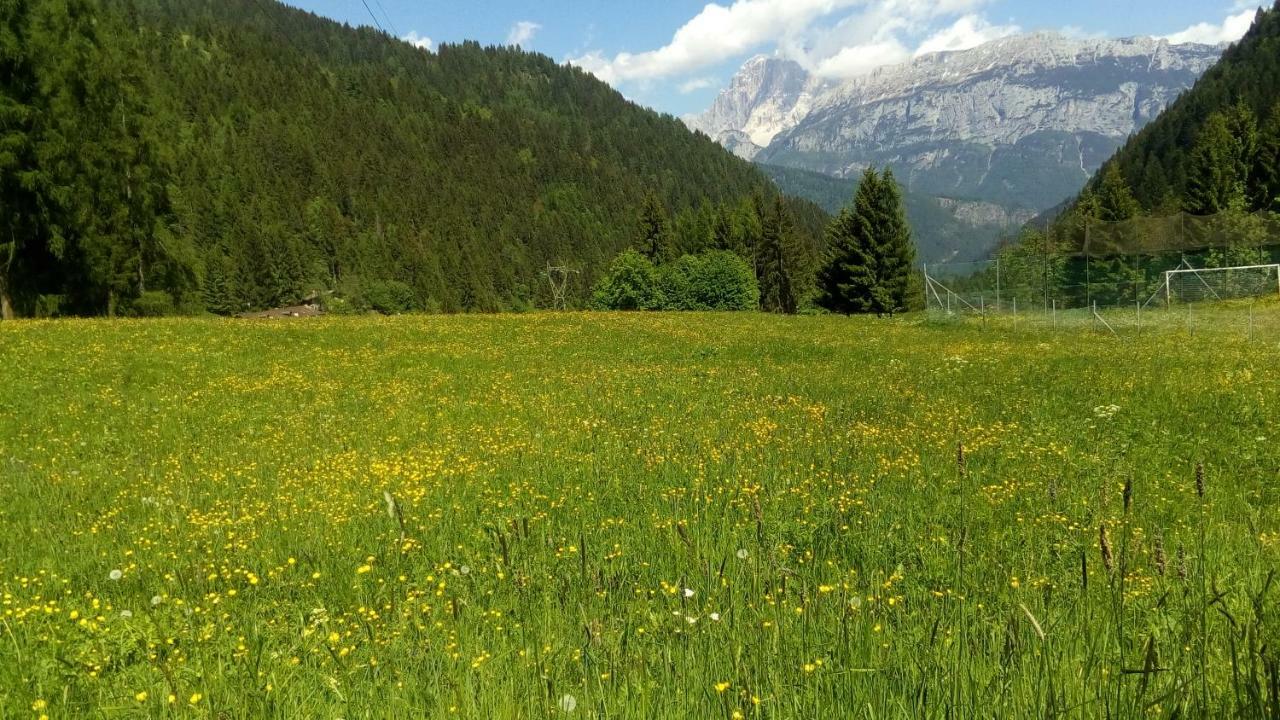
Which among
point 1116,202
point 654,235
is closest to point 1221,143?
point 1116,202

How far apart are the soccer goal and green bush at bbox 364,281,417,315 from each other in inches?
5979

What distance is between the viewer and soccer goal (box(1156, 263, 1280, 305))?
3891 centimetres

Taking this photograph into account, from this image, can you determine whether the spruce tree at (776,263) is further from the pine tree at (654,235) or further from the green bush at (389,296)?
the green bush at (389,296)

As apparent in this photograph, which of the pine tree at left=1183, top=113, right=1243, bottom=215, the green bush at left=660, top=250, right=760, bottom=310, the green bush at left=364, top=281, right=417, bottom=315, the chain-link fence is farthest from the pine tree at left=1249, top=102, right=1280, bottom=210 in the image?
the green bush at left=364, top=281, right=417, bottom=315

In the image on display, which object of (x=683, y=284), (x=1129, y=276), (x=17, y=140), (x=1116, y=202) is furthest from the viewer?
(x=683, y=284)

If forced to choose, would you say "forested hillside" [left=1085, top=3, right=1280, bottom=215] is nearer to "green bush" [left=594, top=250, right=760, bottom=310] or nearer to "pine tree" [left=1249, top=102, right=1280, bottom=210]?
"pine tree" [left=1249, top=102, right=1280, bottom=210]

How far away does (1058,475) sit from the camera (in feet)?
24.5

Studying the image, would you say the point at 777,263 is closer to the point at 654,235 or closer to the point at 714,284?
the point at 714,284

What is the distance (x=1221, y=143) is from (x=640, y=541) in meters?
90.2

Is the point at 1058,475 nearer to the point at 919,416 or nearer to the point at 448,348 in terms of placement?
the point at 919,416

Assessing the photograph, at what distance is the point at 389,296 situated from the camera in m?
164

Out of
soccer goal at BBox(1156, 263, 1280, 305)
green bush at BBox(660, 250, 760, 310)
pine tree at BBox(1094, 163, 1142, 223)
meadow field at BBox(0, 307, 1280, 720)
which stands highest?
pine tree at BBox(1094, 163, 1142, 223)

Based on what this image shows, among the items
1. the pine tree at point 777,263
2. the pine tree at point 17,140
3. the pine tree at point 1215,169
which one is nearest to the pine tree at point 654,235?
the pine tree at point 777,263

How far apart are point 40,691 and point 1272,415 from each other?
46.6 feet
